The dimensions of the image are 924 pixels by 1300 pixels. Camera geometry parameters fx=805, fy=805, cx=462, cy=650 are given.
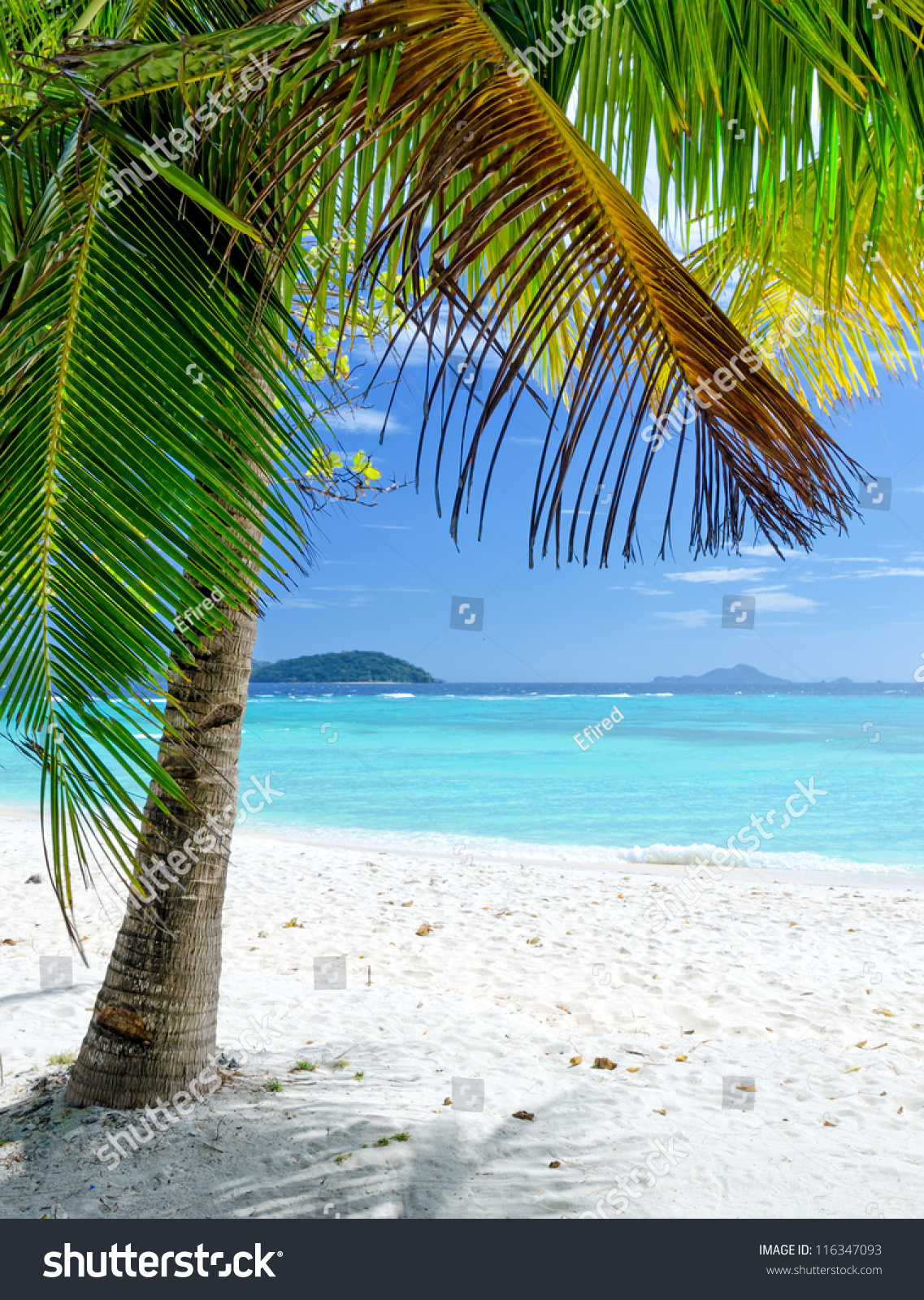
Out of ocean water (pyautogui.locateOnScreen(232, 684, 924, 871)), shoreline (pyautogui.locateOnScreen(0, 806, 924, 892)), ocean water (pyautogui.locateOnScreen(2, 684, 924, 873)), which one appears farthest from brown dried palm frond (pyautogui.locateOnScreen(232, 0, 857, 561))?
ocean water (pyautogui.locateOnScreen(232, 684, 924, 871))

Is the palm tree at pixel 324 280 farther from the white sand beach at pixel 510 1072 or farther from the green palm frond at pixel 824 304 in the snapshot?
the white sand beach at pixel 510 1072

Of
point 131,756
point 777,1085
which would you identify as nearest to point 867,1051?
point 777,1085

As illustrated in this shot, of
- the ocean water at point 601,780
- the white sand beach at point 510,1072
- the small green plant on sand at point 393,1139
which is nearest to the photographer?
the white sand beach at point 510,1072

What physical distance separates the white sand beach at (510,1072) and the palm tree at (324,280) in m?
1.80

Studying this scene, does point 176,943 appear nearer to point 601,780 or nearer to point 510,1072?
point 510,1072

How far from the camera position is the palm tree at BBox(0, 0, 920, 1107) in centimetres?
154

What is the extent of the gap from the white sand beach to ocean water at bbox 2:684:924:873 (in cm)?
652

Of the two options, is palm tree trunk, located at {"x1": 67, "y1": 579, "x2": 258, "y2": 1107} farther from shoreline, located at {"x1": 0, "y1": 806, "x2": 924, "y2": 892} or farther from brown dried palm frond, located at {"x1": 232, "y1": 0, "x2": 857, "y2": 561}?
shoreline, located at {"x1": 0, "y1": 806, "x2": 924, "y2": 892}

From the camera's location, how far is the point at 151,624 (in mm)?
1648

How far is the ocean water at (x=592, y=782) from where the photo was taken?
1614 centimetres

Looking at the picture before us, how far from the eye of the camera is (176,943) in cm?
326

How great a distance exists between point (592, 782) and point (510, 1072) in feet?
72.4

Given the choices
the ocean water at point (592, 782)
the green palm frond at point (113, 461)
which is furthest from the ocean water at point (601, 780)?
the green palm frond at point (113, 461)

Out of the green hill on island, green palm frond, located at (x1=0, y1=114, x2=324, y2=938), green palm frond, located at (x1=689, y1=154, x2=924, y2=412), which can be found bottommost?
green palm frond, located at (x1=0, y1=114, x2=324, y2=938)
